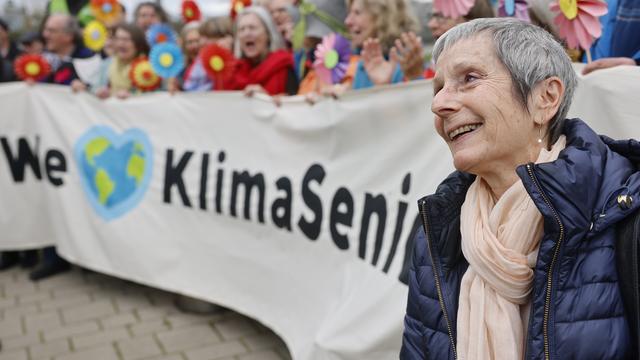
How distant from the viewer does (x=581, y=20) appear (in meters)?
2.09

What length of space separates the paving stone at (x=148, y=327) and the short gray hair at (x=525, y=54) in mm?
3015

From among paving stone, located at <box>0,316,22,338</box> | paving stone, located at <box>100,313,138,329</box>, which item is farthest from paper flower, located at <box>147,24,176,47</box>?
paving stone, located at <box>0,316,22,338</box>

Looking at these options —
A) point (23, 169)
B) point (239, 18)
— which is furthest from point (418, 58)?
point (23, 169)

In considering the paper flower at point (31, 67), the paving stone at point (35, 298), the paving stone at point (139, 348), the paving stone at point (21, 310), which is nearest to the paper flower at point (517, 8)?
the paving stone at point (139, 348)

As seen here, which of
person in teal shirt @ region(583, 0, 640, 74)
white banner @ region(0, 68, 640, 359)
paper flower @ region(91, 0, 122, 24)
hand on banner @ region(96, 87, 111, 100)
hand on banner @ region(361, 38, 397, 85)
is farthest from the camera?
paper flower @ region(91, 0, 122, 24)

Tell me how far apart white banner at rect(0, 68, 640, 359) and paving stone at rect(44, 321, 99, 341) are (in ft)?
1.58

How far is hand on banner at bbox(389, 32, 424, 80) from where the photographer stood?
299 centimetres

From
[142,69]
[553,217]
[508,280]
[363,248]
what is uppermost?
[553,217]

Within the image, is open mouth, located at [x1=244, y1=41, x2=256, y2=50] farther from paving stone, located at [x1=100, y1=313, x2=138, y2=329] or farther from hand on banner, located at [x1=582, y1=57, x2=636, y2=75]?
hand on banner, located at [x1=582, y1=57, x2=636, y2=75]

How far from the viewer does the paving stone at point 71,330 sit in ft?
12.7

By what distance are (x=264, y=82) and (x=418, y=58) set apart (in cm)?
145

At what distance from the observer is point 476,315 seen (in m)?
1.42

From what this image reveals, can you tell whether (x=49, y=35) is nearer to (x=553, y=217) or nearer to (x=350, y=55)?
(x=350, y=55)

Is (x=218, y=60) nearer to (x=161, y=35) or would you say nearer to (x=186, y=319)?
(x=161, y=35)
